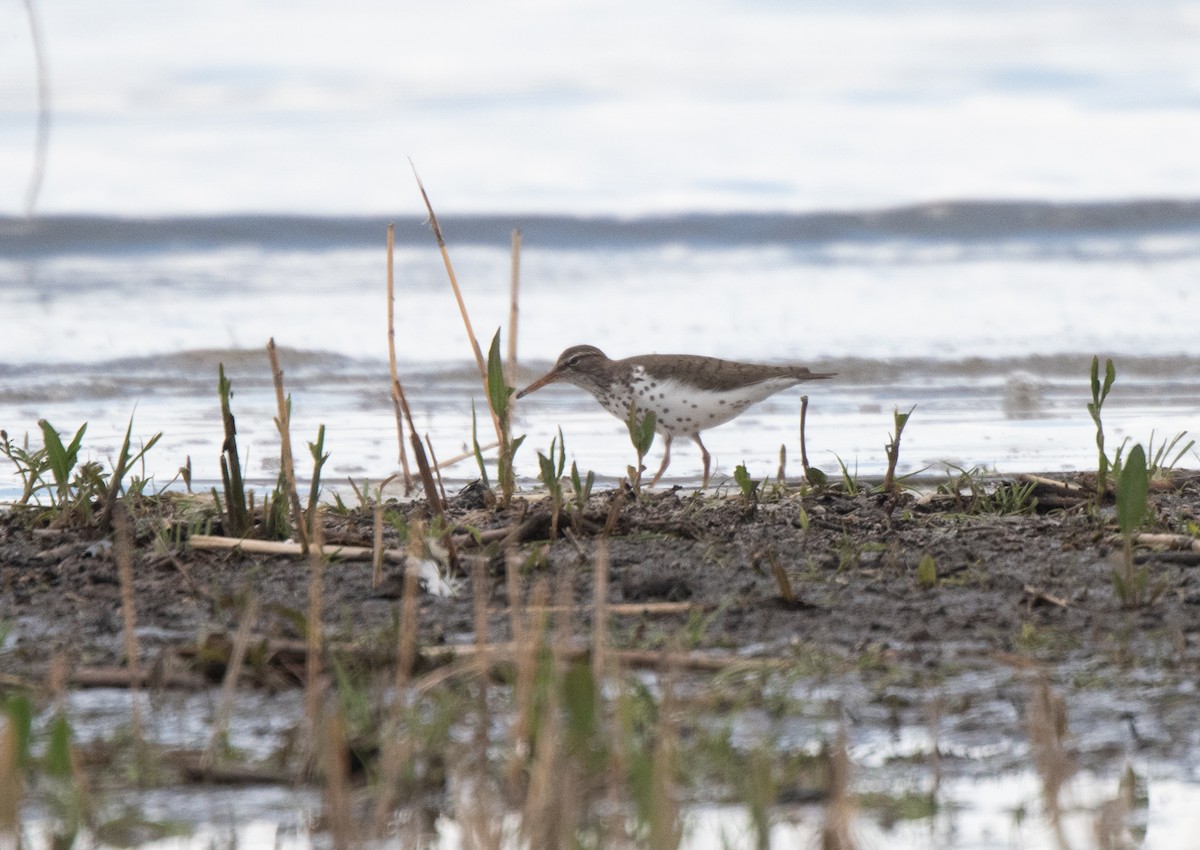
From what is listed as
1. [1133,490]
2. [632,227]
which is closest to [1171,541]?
[1133,490]

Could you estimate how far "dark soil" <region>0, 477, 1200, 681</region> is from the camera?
12.1 ft

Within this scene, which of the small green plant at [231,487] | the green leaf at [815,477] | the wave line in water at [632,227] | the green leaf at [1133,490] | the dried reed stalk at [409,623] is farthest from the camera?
the wave line in water at [632,227]

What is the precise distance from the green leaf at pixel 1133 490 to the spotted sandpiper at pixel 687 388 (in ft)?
8.14

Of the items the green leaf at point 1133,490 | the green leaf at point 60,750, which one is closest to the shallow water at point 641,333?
the green leaf at point 1133,490

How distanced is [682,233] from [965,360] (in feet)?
21.7

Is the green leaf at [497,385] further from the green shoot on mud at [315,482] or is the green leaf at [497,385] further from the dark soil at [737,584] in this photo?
the green shoot on mud at [315,482]

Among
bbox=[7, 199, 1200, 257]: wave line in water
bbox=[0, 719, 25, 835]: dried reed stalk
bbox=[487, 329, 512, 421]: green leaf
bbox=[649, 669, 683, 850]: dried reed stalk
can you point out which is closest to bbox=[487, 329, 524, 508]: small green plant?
bbox=[487, 329, 512, 421]: green leaf

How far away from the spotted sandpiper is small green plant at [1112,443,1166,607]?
248cm

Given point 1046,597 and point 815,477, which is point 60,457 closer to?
point 815,477

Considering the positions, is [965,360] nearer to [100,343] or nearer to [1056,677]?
[100,343]

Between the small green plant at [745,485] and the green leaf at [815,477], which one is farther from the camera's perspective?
the green leaf at [815,477]

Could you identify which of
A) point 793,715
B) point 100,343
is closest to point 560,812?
point 793,715

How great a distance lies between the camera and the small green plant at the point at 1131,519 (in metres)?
3.84

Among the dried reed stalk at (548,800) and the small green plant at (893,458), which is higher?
the small green plant at (893,458)
